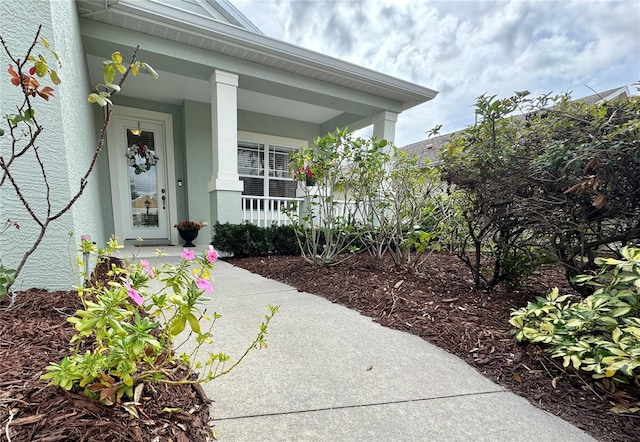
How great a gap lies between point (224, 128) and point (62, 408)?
4.20 metres

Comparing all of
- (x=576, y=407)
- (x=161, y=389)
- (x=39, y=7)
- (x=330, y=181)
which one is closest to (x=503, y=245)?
(x=576, y=407)

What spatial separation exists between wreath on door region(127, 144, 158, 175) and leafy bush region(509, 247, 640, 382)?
6.58 meters

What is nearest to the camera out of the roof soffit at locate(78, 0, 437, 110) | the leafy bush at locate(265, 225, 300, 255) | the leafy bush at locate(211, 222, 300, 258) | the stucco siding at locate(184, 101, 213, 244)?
the roof soffit at locate(78, 0, 437, 110)

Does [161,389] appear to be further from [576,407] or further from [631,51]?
[631,51]

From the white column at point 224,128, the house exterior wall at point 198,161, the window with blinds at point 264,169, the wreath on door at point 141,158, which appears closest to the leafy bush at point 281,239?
the white column at point 224,128

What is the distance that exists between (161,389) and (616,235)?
2767mm

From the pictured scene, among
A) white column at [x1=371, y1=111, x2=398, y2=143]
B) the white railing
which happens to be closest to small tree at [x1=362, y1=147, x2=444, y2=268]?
the white railing

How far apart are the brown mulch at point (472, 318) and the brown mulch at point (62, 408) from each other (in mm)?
1387

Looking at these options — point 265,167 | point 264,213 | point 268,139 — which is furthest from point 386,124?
point 264,213

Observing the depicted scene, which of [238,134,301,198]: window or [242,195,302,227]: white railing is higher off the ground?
[238,134,301,198]: window

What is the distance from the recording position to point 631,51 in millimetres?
4016

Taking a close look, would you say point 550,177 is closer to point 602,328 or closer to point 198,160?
point 602,328

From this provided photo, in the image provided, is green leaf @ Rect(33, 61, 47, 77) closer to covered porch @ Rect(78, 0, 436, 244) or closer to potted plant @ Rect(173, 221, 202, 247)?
covered porch @ Rect(78, 0, 436, 244)

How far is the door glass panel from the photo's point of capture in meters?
5.72
